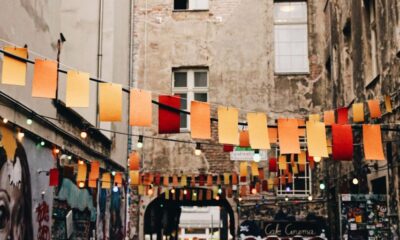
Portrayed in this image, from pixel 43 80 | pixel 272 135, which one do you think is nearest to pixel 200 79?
pixel 272 135

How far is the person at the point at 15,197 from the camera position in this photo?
740 cm

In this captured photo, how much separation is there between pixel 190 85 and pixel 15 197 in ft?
29.9

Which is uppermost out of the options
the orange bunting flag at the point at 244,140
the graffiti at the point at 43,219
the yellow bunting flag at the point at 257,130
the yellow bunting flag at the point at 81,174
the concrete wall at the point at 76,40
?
the concrete wall at the point at 76,40

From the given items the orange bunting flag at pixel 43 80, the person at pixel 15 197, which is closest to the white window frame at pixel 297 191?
the person at pixel 15 197

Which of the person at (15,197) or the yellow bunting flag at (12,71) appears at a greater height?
the yellow bunting flag at (12,71)

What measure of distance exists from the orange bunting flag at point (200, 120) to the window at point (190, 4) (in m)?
10.0

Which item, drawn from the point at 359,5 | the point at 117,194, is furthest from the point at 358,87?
the point at 117,194

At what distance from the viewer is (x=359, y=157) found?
1199 cm

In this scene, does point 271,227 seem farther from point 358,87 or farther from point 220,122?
point 220,122

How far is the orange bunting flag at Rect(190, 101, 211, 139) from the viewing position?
7156mm

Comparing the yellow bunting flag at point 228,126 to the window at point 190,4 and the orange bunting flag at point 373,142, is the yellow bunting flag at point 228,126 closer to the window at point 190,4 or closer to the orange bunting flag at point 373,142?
the orange bunting flag at point 373,142

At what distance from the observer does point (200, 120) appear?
23.6ft

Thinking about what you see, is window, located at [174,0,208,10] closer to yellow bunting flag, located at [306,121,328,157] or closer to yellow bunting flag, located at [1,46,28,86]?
yellow bunting flag, located at [306,121,328,157]

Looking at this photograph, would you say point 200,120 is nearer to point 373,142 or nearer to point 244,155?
point 373,142
